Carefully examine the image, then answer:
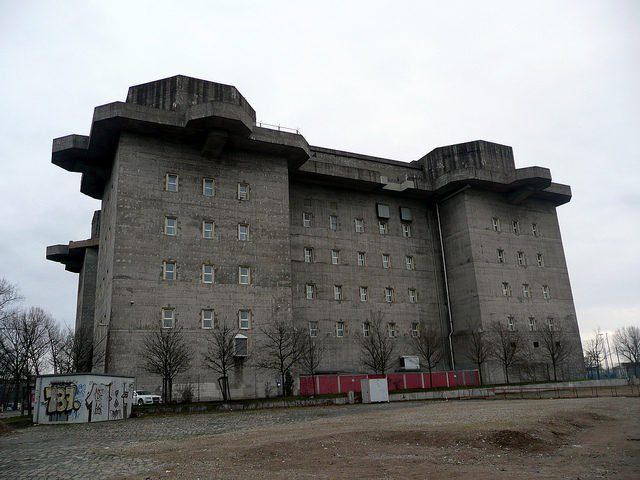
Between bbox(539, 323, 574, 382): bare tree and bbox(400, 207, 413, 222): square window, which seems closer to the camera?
bbox(539, 323, 574, 382): bare tree

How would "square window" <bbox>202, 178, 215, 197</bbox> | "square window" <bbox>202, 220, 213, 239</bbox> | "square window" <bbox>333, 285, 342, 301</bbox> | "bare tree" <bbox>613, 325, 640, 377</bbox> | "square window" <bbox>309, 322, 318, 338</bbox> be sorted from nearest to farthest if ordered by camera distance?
"square window" <bbox>202, 220, 213, 239</bbox> < "square window" <bbox>202, 178, 215, 197</bbox> < "square window" <bbox>309, 322, 318, 338</bbox> < "square window" <bbox>333, 285, 342, 301</bbox> < "bare tree" <bbox>613, 325, 640, 377</bbox>

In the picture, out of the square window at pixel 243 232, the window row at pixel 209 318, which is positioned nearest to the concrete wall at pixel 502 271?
the window row at pixel 209 318

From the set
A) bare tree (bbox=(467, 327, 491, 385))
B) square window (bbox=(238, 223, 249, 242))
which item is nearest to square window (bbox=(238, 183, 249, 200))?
square window (bbox=(238, 223, 249, 242))

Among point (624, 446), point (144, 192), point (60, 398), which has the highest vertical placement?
point (144, 192)

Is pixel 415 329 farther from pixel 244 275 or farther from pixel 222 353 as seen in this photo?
pixel 222 353

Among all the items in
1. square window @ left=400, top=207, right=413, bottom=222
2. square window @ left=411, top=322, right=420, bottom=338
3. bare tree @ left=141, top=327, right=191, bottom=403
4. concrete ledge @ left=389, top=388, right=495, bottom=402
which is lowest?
concrete ledge @ left=389, top=388, right=495, bottom=402

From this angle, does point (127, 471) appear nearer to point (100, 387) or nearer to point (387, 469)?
point (387, 469)

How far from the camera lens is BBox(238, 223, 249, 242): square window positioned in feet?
153

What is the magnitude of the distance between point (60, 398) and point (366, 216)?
3698 centimetres

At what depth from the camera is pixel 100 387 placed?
30.5 metres

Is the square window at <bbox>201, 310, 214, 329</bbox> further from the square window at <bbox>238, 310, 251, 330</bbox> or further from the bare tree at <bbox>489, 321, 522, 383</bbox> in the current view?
the bare tree at <bbox>489, 321, 522, 383</bbox>

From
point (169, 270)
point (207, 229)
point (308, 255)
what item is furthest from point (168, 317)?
point (308, 255)

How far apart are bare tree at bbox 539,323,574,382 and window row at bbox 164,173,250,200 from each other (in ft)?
118

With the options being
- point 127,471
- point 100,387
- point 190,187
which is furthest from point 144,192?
point 127,471
